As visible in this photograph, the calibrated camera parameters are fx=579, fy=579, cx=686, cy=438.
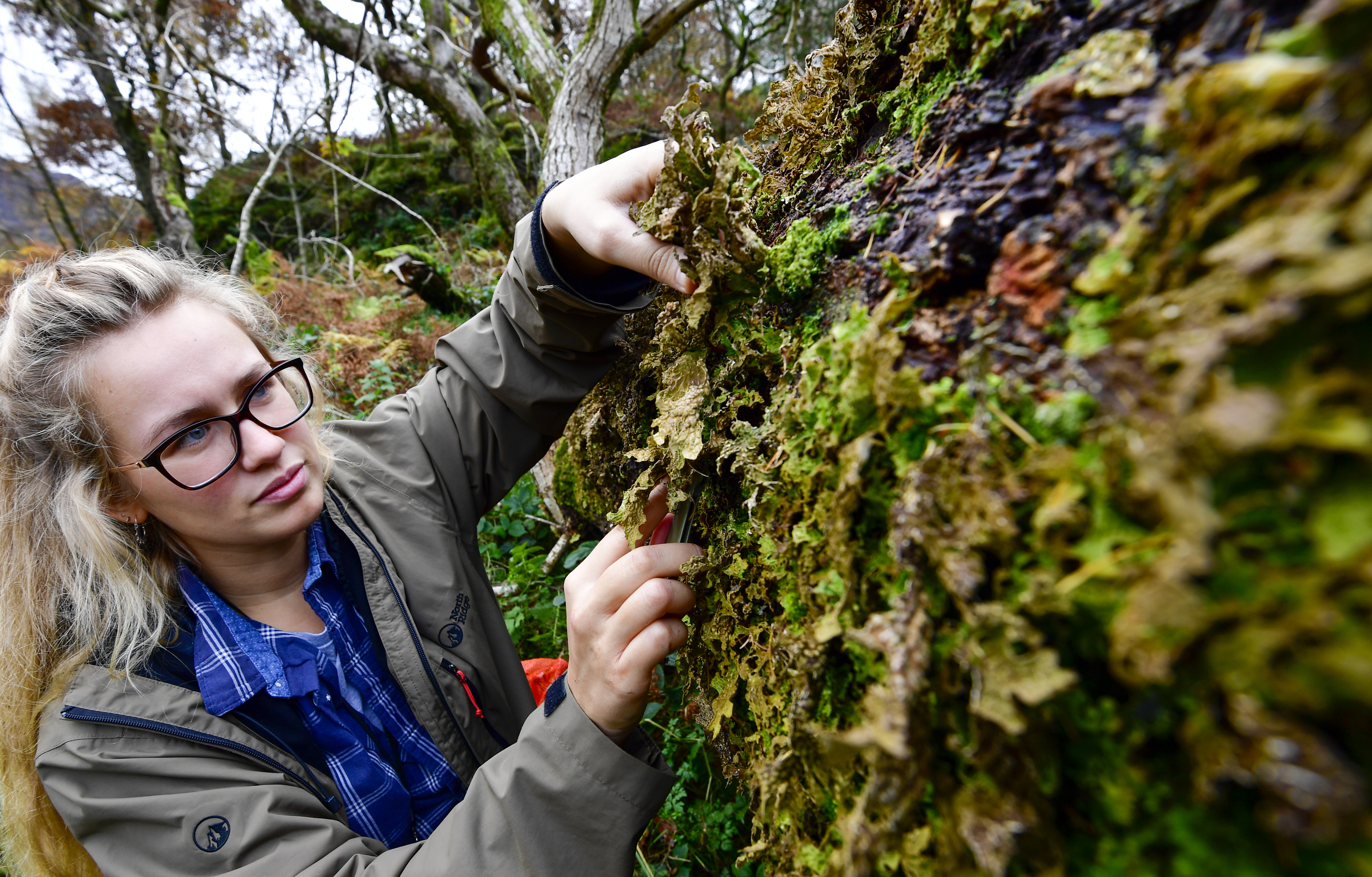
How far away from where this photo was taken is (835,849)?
0.80 meters

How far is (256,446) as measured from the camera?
174cm

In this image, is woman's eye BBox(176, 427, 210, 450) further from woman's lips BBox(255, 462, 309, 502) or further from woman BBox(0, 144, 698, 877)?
woman's lips BBox(255, 462, 309, 502)

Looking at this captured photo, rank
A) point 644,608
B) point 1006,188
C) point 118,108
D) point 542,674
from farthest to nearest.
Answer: point 118,108 → point 542,674 → point 644,608 → point 1006,188

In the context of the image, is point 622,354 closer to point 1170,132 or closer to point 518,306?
point 518,306

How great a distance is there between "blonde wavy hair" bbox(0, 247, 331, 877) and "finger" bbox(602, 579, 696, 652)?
1.44 meters

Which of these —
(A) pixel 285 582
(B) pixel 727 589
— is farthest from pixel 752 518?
(A) pixel 285 582

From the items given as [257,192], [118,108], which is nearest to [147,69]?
[118,108]

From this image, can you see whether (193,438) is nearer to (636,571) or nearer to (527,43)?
(636,571)

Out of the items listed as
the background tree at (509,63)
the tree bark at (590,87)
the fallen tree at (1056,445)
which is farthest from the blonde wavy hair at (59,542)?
the tree bark at (590,87)

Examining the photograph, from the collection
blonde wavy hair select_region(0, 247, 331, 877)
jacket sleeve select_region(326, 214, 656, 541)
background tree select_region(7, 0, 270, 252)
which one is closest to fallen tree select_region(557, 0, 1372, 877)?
jacket sleeve select_region(326, 214, 656, 541)

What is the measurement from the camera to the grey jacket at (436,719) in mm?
1277

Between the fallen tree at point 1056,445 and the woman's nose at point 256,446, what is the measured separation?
1391mm

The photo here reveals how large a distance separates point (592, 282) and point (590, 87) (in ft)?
12.9

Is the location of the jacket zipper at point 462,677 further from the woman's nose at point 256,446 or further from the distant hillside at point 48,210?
the distant hillside at point 48,210
